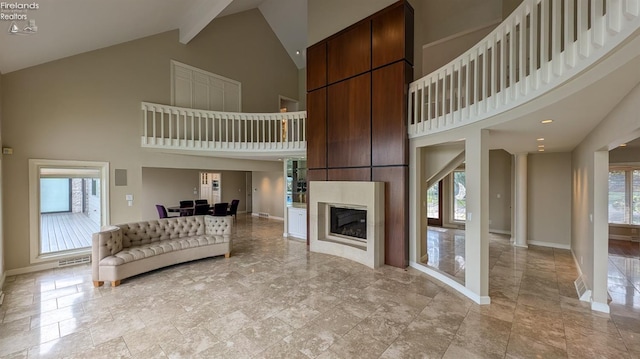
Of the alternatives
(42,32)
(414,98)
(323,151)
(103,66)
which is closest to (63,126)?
(103,66)

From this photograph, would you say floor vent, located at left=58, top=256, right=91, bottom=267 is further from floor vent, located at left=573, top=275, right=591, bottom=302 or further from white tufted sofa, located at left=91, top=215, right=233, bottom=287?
floor vent, located at left=573, top=275, right=591, bottom=302

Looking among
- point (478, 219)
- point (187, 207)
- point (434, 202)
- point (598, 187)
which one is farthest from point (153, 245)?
point (434, 202)

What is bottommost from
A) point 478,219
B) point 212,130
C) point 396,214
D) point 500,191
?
point 396,214

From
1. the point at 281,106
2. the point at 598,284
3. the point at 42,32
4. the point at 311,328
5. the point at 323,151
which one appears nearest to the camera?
the point at 311,328

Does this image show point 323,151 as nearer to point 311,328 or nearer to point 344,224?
point 344,224

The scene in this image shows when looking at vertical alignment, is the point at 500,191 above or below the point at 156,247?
above

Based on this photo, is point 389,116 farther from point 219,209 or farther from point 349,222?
point 219,209

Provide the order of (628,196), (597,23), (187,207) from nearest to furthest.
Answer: (597,23)
(628,196)
(187,207)

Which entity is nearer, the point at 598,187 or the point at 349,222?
the point at 598,187

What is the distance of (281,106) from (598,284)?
9.67 metres

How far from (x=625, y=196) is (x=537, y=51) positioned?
24.8 ft

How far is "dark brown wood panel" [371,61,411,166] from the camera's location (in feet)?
15.9

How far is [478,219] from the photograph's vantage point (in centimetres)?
365

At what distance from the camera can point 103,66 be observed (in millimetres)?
→ 5578
